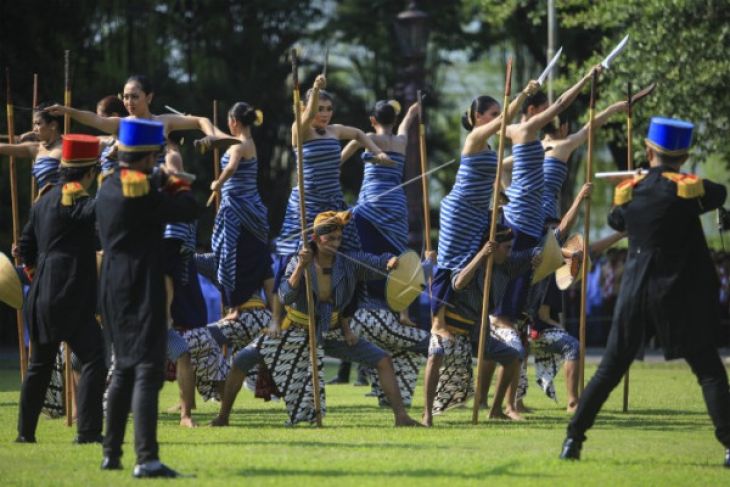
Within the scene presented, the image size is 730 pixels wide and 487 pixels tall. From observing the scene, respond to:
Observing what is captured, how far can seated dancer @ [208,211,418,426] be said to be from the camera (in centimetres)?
1284

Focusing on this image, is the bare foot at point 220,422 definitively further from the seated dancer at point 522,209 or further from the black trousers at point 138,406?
the black trousers at point 138,406

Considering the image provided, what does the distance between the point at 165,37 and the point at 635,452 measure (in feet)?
73.2

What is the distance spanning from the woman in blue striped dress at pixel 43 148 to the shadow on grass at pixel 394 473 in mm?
4026

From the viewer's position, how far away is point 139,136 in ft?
32.1

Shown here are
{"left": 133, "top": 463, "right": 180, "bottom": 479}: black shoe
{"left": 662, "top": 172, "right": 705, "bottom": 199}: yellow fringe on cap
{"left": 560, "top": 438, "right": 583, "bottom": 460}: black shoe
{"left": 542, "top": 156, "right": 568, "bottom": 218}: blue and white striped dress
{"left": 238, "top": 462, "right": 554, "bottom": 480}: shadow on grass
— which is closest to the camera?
{"left": 133, "top": 463, "right": 180, "bottom": 479}: black shoe

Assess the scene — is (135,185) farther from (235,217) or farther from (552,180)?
(552,180)

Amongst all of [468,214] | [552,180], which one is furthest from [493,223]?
[552,180]

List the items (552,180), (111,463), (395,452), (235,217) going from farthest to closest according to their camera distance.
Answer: (552,180) → (235,217) → (395,452) → (111,463)

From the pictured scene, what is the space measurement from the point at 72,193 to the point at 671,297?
385 centimetres

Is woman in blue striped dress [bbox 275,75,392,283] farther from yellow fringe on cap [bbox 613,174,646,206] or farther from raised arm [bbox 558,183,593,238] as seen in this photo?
yellow fringe on cap [bbox 613,174,646,206]

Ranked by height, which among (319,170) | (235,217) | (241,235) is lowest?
(241,235)

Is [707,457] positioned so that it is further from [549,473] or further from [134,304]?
[134,304]

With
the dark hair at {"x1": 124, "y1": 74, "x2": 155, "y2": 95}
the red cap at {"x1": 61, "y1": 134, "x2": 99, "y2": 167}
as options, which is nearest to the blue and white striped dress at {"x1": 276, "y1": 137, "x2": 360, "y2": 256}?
the dark hair at {"x1": 124, "y1": 74, "x2": 155, "y2": 95}

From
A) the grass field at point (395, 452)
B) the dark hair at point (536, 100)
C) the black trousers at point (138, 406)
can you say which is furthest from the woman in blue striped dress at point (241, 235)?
the black trousers at point (138, 406)
